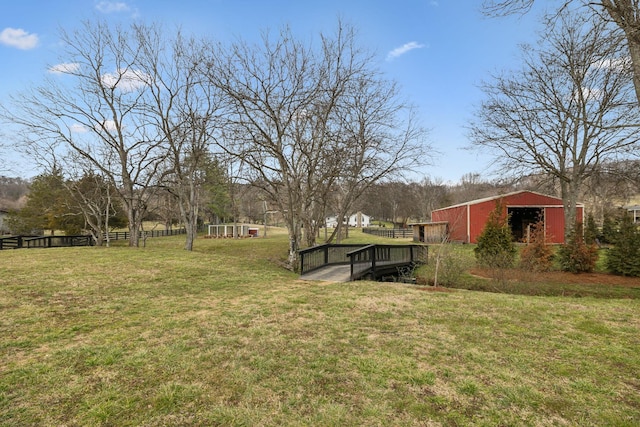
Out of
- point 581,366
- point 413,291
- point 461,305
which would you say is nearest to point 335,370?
point 581,366

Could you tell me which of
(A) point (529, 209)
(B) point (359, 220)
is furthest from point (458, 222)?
(B) point (359, 220)

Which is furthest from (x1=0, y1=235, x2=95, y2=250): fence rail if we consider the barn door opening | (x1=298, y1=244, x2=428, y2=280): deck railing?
the barn door opening

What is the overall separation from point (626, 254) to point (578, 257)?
1.56 m

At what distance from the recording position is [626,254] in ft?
37.5

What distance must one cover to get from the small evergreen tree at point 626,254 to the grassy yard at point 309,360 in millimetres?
7506

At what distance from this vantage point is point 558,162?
60.2 ft

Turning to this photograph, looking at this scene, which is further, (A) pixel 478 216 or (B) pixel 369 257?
(A) pixel 478 216

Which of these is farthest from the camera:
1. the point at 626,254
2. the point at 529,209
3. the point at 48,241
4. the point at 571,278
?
the point at 529,209

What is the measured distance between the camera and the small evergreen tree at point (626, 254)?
1126 cm

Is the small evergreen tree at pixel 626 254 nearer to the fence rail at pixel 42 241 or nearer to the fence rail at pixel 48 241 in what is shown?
the fence rail at pixel 48 241

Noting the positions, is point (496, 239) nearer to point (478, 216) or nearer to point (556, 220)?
point (478, 216)

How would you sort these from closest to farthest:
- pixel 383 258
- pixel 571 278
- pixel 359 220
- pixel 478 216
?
pixel 571 278, pixel 383 258, pixel 478 216, pixel 359 220

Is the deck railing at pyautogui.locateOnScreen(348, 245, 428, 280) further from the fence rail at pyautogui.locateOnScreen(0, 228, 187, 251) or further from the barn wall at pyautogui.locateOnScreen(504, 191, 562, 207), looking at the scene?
the fence rail at pyautogui.locateOnScreen(0, 228, 187, 251)

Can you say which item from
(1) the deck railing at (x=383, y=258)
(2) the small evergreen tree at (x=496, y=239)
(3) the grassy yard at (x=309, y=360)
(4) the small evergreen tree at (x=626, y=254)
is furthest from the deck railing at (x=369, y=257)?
(4) the small evergreen tree at (x=626, y=254)
